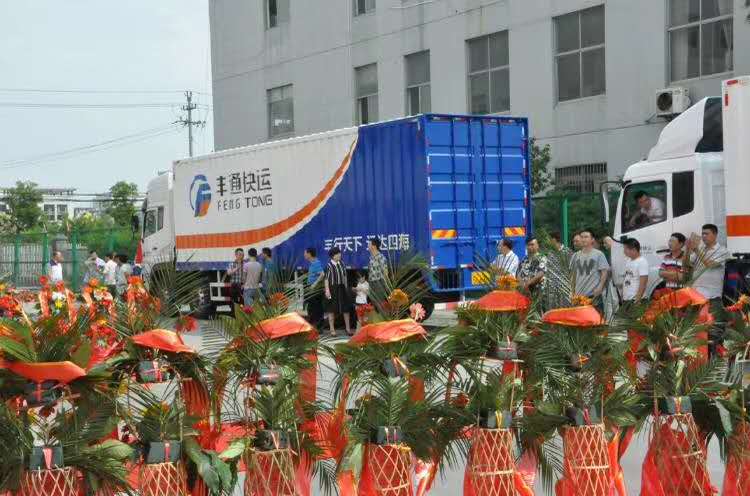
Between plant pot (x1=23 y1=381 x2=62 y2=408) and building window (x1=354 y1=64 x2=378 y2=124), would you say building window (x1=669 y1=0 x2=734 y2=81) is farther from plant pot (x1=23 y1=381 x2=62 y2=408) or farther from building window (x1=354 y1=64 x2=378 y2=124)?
plant pot (x1=23 y1=381 x2=62 y2=408)

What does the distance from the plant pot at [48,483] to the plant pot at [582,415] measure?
2261 millimetres

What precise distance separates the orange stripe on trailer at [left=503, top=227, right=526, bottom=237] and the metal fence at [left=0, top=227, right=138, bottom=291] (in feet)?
54.5

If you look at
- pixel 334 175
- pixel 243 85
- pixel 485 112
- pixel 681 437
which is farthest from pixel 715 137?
pixel 243 85

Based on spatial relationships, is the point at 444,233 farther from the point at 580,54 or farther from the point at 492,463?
the point at 492,463

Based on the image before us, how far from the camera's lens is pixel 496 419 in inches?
186

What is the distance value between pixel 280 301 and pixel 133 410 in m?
0.84

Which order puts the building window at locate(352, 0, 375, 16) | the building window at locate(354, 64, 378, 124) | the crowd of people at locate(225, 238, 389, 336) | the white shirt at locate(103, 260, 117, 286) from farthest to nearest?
the building window at locate(354, 64, 378, 124), the building window at locate(352, 0, 375, 16), the white shirt at locate(103, 260, 117, 286), the crowd of people at locate(225, 238, 389, 336)

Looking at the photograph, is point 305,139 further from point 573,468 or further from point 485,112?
point 573,468

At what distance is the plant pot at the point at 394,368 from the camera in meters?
4.67

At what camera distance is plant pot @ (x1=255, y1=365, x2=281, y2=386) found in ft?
14.8

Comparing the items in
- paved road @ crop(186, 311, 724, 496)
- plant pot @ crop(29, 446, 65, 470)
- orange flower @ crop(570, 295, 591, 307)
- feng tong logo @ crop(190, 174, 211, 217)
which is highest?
feng tong logo @ crop(190, 174, 211, 217)

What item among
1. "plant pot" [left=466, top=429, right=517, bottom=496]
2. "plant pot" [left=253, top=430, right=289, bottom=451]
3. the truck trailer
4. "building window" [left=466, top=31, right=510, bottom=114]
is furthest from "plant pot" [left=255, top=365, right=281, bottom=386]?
"building window" [left=466, top=31, right=510, bottom=114]

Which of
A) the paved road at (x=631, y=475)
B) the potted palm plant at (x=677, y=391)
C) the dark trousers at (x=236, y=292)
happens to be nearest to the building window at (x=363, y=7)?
the dark trousers at (x=236, y=292)

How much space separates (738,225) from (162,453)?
31.5 feet
